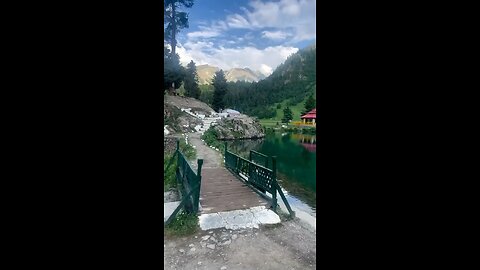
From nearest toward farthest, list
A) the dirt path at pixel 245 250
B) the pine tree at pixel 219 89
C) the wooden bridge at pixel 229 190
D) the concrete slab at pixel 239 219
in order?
the dirt path at pixel 245 250, the concrete slab at pixel 239 219, the wooden bridge at pixel 229 190, the pine tree at pixel 219 89

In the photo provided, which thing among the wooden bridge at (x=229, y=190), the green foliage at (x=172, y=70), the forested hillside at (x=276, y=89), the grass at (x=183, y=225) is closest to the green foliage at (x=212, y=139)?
the green foliage at (x=172, y=70)

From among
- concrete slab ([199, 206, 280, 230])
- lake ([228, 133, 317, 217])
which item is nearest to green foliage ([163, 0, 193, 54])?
lake ([228, 133, 317, 217])

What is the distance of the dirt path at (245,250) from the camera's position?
3396 millimetres

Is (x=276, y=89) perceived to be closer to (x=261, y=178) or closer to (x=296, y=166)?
(x=296, y=166)

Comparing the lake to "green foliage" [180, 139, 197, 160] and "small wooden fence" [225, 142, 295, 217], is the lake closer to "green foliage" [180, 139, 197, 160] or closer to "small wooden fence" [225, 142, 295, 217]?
"small wooden fence" [225, 142, 295, 217]

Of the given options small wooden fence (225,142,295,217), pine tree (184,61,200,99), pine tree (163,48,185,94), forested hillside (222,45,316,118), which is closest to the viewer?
small wooden fence (225,142,295,217)

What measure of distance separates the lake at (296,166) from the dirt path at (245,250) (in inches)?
29.6

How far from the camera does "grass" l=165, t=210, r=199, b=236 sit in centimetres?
424

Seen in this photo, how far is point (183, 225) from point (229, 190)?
1.89 metres

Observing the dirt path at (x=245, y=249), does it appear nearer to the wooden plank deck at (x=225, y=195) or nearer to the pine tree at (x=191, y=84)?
the wooden plank deck at (x=225, y=195)

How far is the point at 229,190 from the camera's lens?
20.3ft

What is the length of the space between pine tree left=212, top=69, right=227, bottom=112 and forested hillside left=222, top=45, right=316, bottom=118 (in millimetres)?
5081
